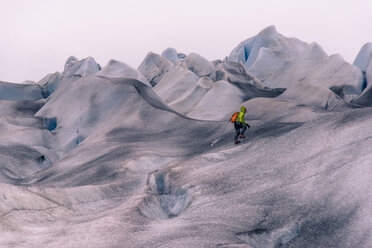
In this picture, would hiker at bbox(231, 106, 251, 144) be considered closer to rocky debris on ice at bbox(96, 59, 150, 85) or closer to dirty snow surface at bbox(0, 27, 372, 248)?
dirty snow surface at bbox(0, 27, 372, 248)

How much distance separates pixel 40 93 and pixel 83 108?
2529cm

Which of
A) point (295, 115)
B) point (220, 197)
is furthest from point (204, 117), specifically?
point (220, 197)

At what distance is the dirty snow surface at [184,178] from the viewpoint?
30.2 ft

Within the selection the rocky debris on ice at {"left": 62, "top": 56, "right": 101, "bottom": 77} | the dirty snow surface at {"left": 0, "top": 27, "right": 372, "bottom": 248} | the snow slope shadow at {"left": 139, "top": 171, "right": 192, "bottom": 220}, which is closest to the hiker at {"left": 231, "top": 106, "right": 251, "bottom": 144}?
the dirty snow surface at {"left": 0, "top": 27, "right": 372, "bottom": 248}

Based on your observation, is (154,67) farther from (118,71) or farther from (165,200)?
(165,200)

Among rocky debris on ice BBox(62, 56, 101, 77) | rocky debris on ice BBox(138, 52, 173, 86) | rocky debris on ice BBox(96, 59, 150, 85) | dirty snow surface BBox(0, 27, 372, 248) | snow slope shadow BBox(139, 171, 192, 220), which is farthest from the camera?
rocky debris on ice BBox(138, 52, 173, 86)

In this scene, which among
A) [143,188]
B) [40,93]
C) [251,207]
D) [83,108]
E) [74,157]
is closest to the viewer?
[251,207]

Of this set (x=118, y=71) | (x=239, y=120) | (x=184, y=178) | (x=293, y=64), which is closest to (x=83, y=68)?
(x=118, y=71)

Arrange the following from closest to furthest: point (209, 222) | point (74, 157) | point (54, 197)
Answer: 1. point (209, 222)
2. point (54, 197)
3. point (74, 157)

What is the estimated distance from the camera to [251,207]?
10.5 metres

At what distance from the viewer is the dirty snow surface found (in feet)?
30.2

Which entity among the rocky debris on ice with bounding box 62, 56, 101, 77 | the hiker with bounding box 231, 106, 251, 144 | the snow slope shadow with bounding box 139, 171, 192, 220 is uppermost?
the hiker with bounding box 231, 106, 251, 144

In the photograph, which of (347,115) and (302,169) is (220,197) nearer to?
(302,169)

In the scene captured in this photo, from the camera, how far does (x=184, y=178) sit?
1379 cm
